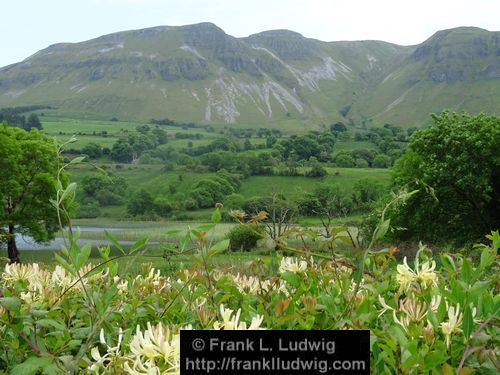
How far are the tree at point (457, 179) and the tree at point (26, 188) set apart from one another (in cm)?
2606

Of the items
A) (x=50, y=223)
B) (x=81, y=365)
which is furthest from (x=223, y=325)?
(x=50, y=223)

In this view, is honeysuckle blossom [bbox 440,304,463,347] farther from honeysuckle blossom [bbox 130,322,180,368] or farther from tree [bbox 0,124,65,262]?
tree [bbox 0,124,65,262]

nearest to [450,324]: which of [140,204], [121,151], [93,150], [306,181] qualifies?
[306,181]

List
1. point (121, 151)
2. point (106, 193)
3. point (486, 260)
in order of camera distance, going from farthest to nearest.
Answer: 1. point (121, 151)
2. point (106, 193)
3. point (486, 260)

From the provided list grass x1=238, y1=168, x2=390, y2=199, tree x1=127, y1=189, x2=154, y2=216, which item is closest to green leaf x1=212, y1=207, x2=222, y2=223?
grass x1=238, y1=168, x2=390, y2=199

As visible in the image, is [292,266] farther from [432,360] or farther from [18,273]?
[18,273]

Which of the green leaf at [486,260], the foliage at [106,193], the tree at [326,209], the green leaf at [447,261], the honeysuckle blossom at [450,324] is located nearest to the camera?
the honeysuckle blossom at [450,324]

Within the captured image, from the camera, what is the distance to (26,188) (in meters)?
42.1

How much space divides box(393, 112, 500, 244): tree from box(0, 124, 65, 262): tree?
2606 cm

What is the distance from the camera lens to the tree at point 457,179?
32.0 m

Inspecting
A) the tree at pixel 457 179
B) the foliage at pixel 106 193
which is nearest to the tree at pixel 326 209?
the tree at pixel 457 179

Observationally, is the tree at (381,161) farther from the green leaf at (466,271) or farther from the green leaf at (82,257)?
the green leaf at (82,257)

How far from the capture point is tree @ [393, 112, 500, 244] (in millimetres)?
32031

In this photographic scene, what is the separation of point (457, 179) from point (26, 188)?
3159cm
